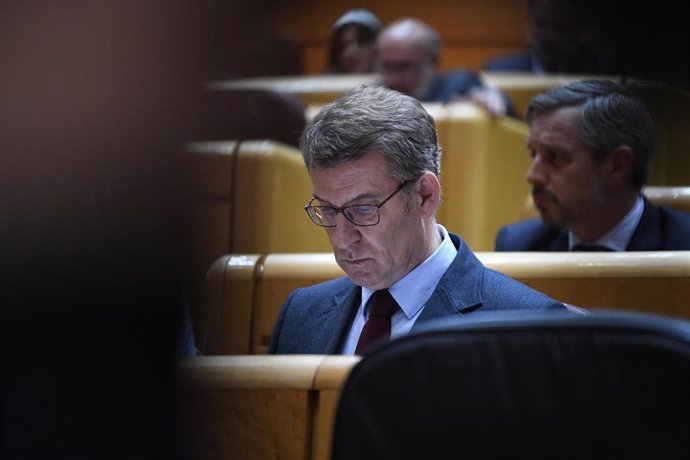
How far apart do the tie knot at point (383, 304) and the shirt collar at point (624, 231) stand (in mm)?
367

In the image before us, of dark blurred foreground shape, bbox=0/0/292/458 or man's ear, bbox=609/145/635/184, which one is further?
man's ear, bbox=609/145/635/184

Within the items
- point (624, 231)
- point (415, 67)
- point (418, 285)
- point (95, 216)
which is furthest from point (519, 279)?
point (415, 67)

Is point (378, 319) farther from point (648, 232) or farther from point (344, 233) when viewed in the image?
point (648, 232)

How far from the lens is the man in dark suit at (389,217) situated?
71 cm

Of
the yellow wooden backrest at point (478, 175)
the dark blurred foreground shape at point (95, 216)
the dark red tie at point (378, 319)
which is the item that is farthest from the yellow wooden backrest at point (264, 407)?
the yellow wooden backrest at point (478, 175)

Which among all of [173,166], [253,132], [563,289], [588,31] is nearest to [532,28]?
[588,31]

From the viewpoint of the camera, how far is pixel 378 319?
28.3 inches

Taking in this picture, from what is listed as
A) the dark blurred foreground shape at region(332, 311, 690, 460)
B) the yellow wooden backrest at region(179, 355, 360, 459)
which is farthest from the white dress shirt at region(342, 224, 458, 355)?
the dark blurred foreground shape at region(332, 311, 690, 460)

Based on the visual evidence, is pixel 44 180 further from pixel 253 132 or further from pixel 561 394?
pixel 253 132

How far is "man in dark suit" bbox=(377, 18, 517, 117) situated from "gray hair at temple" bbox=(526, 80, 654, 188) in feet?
1.69

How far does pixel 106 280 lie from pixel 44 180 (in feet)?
0.21

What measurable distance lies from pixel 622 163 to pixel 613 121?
48mm

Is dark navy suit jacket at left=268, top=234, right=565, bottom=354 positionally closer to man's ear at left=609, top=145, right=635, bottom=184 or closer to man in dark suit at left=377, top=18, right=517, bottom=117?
man's ear at left=609, top=145, right=635, bottom=184

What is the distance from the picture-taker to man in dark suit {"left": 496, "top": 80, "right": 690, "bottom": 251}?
1.00m
